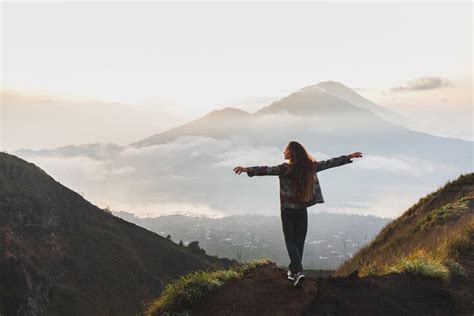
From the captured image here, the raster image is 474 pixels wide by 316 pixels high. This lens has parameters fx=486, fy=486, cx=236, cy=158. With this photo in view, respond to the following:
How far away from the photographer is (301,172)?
31.9ft

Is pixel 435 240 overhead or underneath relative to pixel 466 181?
underneath

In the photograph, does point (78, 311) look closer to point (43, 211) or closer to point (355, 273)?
point (43, 211)

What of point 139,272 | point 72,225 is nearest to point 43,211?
point 72,225

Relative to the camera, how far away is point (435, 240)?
14.8m

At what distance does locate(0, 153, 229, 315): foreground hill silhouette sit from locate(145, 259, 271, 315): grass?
62726 millimetres

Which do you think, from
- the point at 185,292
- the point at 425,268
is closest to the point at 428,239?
the point at 425,268

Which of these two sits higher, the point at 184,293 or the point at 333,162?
the point at 333,162

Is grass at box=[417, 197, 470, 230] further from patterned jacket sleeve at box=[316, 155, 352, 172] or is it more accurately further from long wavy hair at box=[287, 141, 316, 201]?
long wavy hair at box=[287, 141, 316, 201]

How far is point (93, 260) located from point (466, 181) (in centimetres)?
9087

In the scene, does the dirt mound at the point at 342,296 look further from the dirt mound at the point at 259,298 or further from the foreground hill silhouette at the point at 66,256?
the foreground hill silhouette at the point at 66,256

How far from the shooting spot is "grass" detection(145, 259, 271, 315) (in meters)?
8.93

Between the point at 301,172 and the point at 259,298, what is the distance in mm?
2578

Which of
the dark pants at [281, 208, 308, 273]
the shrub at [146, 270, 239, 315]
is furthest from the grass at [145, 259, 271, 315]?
A: the dark pants at [281, 208, 308, 273]

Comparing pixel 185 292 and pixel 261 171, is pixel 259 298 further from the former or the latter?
pixel 261 171
